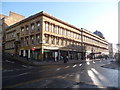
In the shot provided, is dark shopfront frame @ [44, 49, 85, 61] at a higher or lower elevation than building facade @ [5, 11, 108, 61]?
lower

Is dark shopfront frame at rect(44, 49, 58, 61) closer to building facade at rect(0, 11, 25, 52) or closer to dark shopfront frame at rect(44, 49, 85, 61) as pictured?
dark shopfront frame at rect(44, 49, 85, 61)

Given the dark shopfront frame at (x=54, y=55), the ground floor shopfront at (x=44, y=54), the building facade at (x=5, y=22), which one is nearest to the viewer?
the ground floor shopfront at (x=44, y=54)

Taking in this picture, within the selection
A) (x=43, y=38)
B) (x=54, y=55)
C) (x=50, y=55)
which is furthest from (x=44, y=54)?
(x=43, y=38)

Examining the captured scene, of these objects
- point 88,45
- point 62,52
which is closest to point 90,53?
point 88,45

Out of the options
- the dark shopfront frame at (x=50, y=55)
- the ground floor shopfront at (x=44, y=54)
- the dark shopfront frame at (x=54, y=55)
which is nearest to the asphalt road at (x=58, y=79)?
the ground floor shopfront at (x=44, y=54)

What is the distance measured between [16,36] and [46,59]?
52.7ft

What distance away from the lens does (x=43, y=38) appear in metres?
28.2

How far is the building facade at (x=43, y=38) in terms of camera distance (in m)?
28.9

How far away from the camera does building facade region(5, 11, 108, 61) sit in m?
28.9

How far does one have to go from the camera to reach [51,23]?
1227 inches

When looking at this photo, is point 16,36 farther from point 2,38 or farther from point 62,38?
point 62,38

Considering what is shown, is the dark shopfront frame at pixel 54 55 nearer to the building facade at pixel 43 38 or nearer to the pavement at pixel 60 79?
the building facade at pixel 43 38

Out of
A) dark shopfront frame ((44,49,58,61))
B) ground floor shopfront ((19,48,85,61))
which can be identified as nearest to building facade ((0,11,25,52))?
ground floor shopfront ((19,48,85,61))

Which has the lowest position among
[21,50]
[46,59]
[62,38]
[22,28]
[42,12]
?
[46,59]
